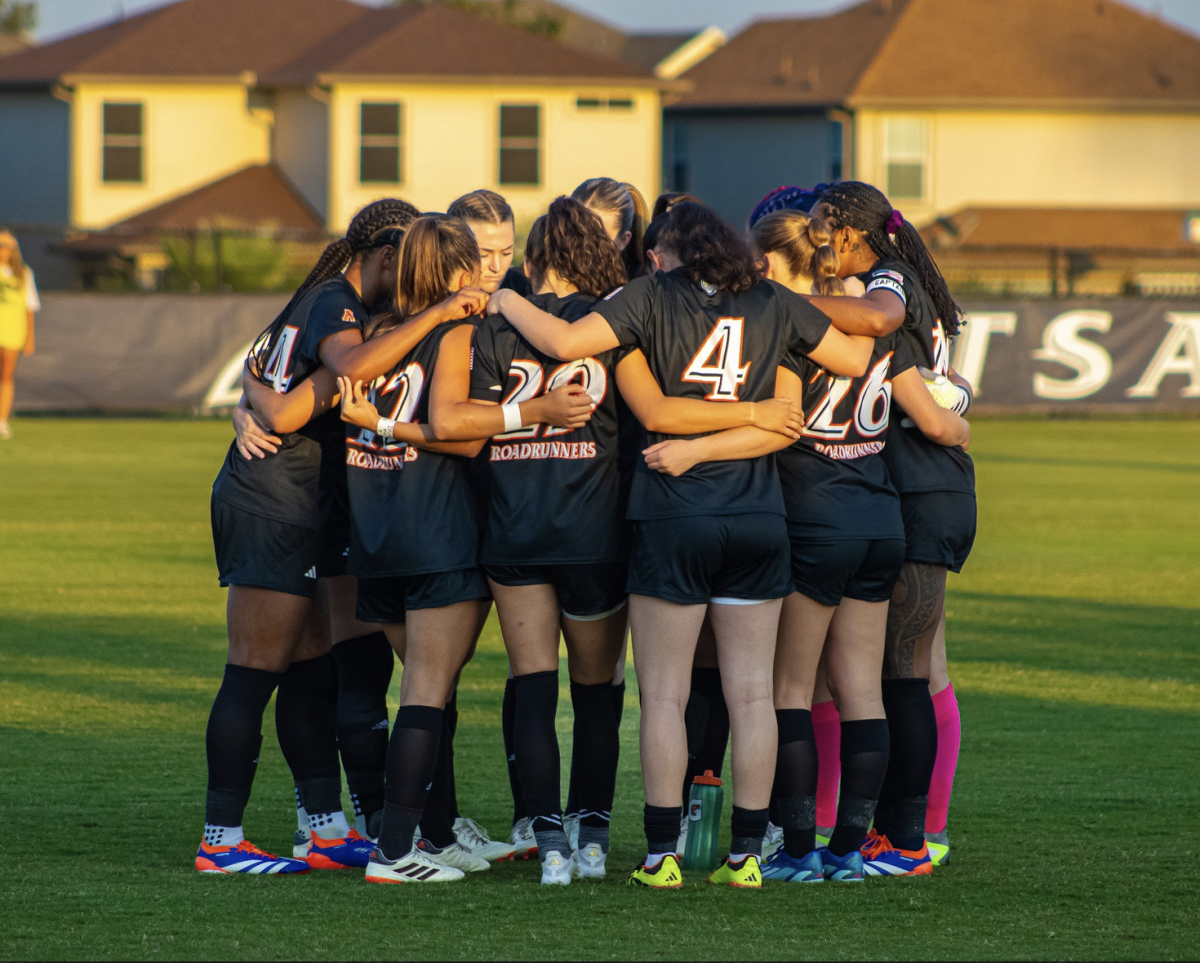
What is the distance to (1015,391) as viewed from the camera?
74.4 feet

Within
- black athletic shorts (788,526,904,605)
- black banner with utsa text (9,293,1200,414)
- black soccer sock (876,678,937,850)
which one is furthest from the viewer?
black banner with utsa text (9,293,1200,414)

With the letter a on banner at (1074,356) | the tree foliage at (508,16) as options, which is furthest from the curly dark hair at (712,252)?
the tree foliage at (508,16)

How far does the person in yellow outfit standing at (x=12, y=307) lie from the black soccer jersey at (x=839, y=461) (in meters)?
15.4

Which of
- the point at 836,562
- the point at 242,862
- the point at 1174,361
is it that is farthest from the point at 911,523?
the point at 1174,361

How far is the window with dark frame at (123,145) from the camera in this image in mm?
35844

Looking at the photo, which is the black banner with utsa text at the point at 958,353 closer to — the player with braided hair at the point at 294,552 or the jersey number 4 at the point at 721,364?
the player with braided hair at the point at 294,552

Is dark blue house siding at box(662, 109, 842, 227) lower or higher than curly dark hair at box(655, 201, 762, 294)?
higher

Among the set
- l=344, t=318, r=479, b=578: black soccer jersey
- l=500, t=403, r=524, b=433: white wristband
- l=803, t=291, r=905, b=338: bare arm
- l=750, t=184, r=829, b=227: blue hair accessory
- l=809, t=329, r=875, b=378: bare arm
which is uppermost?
l=750, t=184, r=829, b=227: blue hair accessory

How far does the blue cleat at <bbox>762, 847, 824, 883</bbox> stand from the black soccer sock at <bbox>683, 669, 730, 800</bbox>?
44 centimetres

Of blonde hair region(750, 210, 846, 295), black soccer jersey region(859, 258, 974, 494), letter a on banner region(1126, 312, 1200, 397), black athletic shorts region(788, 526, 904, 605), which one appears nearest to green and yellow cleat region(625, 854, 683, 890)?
black athletic shorts region(788, 526, 904, 605)

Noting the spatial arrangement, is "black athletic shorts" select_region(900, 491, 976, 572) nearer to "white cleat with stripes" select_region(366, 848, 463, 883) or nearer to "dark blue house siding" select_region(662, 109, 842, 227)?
"white cleat with stripes" select_region(366, 848, 463, 883)

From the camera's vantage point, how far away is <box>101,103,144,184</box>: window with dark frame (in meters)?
35.8

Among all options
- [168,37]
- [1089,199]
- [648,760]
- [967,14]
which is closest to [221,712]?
[648,760]

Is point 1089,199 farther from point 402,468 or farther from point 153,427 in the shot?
point 402,468
